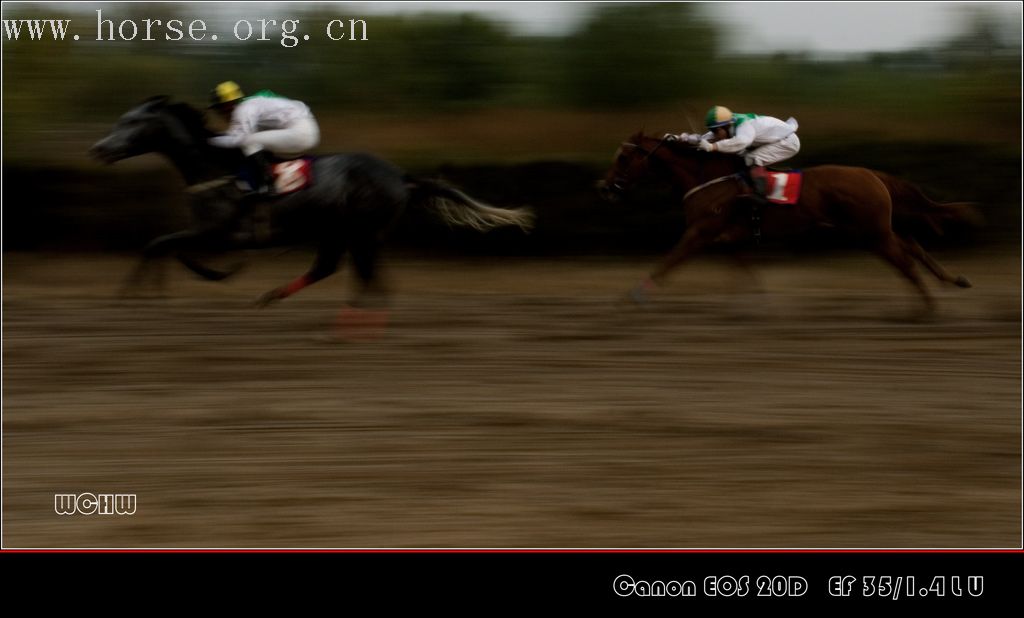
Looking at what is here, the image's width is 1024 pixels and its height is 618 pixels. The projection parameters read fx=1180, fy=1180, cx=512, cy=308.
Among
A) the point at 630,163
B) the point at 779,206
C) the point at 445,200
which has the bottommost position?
the point at 779,206

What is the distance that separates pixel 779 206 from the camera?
923cm

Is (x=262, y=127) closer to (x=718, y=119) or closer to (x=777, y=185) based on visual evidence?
(x=718, y=119)

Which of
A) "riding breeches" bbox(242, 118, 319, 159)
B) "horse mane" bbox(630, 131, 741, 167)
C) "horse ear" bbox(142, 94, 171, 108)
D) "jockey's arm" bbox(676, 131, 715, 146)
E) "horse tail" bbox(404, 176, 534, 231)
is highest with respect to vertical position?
"horse ear" bbox(142, 94, 171, 108)

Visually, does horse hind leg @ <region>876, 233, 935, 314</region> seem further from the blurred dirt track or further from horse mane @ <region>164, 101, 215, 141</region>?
horse mane @ <region>164, 101, 215, 141</region>

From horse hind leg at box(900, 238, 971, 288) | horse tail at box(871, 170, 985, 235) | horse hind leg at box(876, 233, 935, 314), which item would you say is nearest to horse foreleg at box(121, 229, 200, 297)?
horse hind leg at box(876, 233, 935, 314)

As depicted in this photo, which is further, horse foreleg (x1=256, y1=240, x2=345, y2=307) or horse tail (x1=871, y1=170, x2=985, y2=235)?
horse tail (x1=871, y1=170, x2=985, y2=235)

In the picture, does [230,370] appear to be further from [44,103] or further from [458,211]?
[44,103]

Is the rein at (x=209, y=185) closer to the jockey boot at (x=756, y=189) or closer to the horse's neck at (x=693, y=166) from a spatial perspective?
the horse's neck at (x=693, y=166)

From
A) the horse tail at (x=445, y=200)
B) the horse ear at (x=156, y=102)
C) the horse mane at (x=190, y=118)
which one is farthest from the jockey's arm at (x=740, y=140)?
the horse ear at (x=156, y=102)

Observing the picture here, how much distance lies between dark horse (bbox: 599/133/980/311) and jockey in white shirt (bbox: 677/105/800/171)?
0.13 m

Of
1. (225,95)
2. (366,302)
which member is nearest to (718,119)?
(366,302)

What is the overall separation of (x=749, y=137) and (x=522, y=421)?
377cm

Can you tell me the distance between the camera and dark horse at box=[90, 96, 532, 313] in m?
8.23

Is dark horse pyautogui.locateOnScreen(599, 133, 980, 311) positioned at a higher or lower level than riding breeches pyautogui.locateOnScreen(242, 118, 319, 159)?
lower
